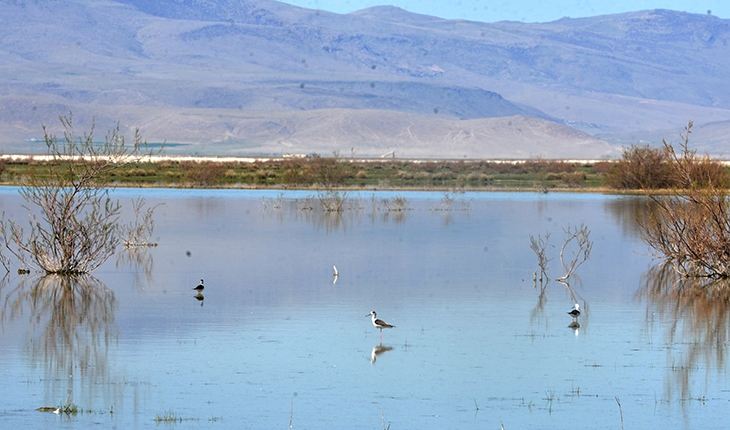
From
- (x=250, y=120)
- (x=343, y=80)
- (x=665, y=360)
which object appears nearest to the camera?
(x=665, y=360)

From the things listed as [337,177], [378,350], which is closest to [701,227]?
[378,350]

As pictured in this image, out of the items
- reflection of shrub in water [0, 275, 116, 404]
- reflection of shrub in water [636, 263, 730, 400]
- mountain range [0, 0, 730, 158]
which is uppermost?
mountain range [0, 0, 730, 158]

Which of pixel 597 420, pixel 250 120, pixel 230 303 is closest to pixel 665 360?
pixel 597 420

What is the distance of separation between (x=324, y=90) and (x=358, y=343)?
427ft

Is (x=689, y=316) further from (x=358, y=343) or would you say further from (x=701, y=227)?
(x=358, y=343)

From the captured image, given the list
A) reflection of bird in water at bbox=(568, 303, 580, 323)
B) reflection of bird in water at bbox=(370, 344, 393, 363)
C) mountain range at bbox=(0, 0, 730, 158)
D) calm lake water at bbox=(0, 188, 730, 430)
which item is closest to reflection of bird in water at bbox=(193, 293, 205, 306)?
calm lake water at bbox=(0, 188, 730, 430)

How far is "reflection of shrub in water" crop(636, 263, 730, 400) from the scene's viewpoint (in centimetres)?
1079

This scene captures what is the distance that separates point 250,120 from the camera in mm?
114812

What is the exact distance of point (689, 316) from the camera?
1366cm

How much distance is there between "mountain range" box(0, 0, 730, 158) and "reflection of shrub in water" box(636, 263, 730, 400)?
84.0 meters

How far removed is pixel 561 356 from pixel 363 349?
1920 millimetres

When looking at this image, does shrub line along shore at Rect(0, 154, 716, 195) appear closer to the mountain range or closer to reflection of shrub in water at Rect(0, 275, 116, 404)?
reflection of shrub in water at Rect(0, 275, 116, 404)

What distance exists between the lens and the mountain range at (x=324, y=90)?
10994 centimetres

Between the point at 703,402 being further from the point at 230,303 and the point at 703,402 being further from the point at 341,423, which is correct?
the point at 230,303
